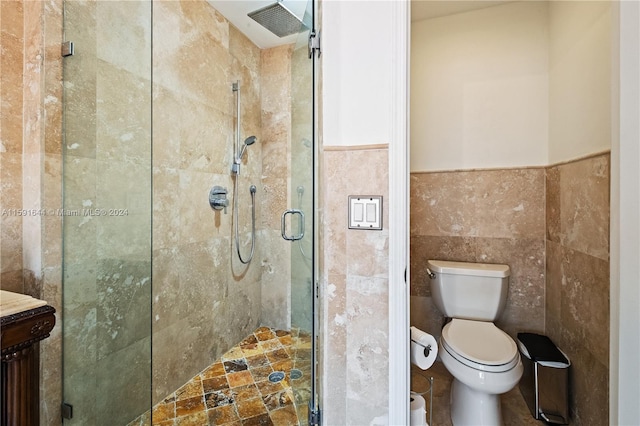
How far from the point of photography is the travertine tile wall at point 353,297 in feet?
3.05

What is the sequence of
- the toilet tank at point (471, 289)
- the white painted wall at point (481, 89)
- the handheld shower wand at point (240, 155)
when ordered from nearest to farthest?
1. the toilet tank at point (471, 289)
2. the white painted wall at point (481, 89)
3. the handheld shower wand at point (240, 155)

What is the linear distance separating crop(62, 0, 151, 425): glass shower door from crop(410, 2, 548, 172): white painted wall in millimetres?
1727

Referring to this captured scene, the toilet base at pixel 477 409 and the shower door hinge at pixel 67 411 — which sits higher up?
the shower door hinge at pixel 67 411

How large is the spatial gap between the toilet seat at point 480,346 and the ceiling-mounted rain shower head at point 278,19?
5.95ft

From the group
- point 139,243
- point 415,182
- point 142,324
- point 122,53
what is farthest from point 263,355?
point 122,53

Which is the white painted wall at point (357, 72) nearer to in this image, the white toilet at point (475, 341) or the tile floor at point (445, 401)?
the white toilet at point (475, 341)

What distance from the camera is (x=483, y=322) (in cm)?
170

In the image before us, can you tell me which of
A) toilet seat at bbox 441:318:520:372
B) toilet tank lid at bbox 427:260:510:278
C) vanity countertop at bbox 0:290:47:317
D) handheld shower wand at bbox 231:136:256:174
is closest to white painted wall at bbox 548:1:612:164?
toilet tank lid at bbox 427:260:510:278

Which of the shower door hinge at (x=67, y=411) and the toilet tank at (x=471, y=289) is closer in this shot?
the shower door hinge at (x=67, y=411)

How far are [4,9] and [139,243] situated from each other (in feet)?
3.31

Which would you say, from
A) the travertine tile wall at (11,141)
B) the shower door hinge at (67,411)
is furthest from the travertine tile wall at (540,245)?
the travertine tile wall at (11,141)

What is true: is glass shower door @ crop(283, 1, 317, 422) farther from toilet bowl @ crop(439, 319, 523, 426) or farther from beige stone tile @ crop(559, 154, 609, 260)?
beige stone tile @ crop(559, 154, 609, 260)

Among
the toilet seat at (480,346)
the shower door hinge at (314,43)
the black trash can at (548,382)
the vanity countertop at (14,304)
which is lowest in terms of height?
the black trash can at (548,382)

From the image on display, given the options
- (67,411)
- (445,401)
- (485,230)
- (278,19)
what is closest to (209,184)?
(278,19)
